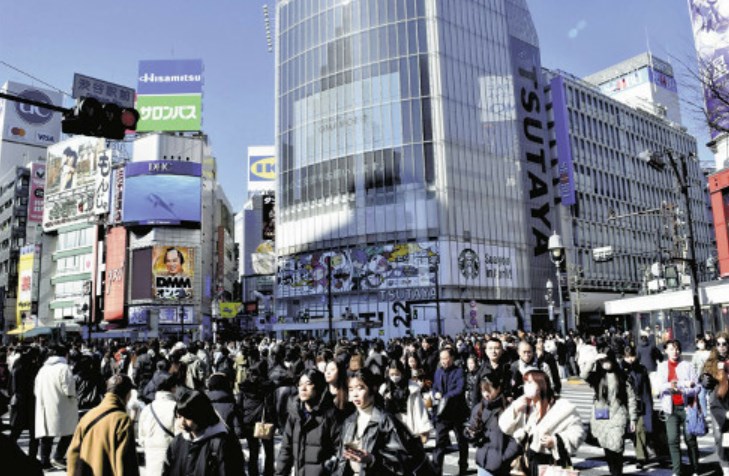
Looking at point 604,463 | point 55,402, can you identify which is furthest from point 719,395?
point 55,402

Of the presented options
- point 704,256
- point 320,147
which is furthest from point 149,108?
point 704,256

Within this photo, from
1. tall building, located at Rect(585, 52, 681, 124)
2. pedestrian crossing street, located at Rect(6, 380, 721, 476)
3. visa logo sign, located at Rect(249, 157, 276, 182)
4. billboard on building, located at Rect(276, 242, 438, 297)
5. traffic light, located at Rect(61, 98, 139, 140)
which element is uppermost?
tall building, located at Rect(585, 52, 681, 124)

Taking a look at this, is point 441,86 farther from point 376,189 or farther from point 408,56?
point 376,189

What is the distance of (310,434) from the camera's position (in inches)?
185

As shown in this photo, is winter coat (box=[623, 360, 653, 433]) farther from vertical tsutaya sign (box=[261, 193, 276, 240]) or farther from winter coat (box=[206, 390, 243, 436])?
vertical tsutaya sign (box=[261, 193, 276, 240])

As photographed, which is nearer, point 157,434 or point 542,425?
point 542,425

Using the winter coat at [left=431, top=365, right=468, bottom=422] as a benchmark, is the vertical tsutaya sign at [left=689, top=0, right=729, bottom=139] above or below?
above

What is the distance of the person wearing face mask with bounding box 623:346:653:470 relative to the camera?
7941mm

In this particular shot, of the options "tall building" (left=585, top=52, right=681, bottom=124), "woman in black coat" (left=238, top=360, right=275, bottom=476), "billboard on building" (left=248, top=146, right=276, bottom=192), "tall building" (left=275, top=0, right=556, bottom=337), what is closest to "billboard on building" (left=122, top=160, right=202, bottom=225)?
"tall building" (left=275, top=0, right=556, bottom=337)

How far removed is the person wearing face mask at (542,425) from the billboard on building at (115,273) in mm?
66870

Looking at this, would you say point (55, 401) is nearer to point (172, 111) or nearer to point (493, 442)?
point (493, 442)

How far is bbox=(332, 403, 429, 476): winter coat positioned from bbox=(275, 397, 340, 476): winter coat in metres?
0.58

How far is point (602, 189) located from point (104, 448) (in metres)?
74.0

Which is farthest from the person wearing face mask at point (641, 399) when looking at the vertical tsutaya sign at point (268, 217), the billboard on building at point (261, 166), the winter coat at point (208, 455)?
the billboard on building at point (261, 166)
